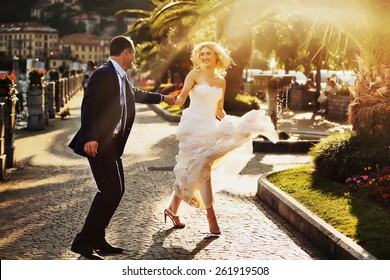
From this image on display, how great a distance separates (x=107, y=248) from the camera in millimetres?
6617

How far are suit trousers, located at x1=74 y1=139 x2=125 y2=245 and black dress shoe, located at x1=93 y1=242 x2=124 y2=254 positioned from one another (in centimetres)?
28

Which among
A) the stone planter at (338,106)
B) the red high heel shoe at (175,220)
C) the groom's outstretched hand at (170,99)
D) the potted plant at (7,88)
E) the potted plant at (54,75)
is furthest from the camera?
the potted plant at (54,75)

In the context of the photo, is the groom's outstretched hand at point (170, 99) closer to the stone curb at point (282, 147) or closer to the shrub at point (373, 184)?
the shrub at point (373, 184)

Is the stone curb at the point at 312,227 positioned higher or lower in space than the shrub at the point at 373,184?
lower

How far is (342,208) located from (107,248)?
293 cm

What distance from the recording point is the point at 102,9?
173125 millimetres

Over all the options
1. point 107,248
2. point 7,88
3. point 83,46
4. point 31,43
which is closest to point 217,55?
point 107,248

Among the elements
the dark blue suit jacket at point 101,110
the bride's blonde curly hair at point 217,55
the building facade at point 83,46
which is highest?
the bride's blonde curly hair at point 217,55

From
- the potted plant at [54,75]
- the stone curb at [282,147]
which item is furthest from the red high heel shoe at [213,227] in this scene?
the potted plant at [54,75]

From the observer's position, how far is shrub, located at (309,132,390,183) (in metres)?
9.57

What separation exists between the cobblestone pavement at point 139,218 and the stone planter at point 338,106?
12670 millimetres

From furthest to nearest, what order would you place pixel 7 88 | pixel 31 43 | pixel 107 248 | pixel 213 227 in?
pixel 31 43 → pixel 7 88 → pixel 213 227 → pixel 107 248

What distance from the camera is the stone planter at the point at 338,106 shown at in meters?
26.2

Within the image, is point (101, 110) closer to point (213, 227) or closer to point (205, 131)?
point (205, 131)
